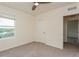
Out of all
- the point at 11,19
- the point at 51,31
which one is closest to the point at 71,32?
the point at 51,31

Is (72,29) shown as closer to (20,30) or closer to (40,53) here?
(40,53)

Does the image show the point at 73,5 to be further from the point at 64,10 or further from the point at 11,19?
the point at 11,19

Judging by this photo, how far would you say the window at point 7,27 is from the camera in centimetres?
443

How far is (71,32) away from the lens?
6.59 metres

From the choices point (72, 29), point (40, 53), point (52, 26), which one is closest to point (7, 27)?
point (40, 53)

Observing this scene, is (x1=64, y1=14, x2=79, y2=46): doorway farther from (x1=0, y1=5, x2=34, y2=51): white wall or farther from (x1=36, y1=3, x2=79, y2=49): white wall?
(x1=0, y1=5, x2=34, y2=51): white wall

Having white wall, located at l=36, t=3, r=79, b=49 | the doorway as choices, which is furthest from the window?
the doorway

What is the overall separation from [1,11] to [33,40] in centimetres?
350

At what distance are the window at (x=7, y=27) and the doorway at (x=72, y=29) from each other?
13.1 ft

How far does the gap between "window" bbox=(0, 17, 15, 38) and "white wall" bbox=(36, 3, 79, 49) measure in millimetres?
2193

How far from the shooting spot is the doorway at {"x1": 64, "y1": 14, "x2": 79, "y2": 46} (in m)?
6.15

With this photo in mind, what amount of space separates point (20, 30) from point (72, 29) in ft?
12.8

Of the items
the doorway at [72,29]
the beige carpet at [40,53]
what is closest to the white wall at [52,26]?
the beige carpet at [40,53]

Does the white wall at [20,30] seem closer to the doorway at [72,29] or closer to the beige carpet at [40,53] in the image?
the beige carpet at [40,53]
